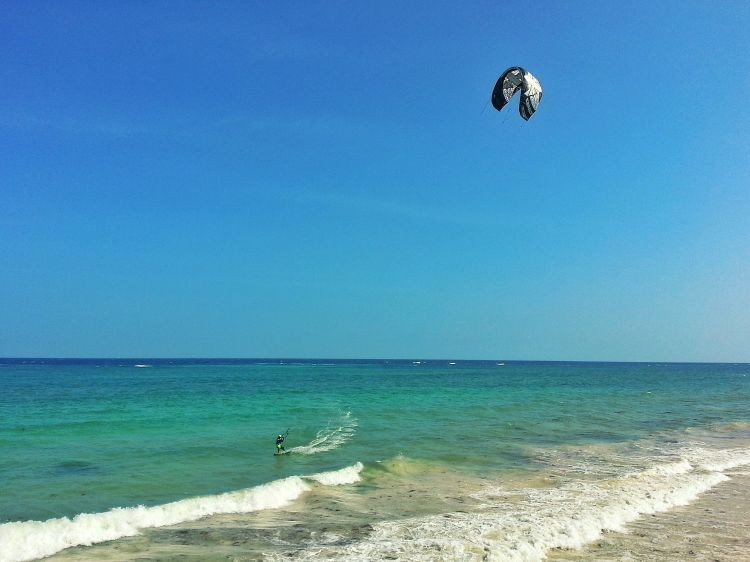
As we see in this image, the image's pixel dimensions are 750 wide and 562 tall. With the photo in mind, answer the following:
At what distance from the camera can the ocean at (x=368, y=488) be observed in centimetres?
1002

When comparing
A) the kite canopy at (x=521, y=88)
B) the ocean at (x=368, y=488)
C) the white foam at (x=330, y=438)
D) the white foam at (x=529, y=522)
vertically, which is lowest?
the white foam at (x=330, y=438)

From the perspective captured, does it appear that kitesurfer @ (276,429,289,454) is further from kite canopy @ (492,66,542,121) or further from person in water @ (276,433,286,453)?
kite canopy @ (492,66,542,121)

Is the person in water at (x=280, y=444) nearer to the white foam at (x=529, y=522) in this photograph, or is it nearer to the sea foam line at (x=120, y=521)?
the sea foam line at (x=120, y=521)

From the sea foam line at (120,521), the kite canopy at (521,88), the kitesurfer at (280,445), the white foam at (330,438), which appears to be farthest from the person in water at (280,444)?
the kite canopy at (521,88)

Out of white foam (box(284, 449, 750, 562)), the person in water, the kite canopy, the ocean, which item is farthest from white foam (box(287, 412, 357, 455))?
the kite canopy

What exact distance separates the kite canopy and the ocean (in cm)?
818

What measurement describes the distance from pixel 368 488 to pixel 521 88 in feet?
34.8

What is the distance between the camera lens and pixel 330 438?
890 inches

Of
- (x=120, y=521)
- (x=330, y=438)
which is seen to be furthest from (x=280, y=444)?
(x=120, y=521)

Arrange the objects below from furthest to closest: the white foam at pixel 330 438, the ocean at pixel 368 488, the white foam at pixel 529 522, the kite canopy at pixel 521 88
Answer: the white foam at pixel 330 438
the kite canopy at pixel 521 88
the ocean at pixel 368 488
the white foam at pixel 529 522

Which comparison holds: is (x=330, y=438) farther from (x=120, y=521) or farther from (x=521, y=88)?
(x=521, y=88)

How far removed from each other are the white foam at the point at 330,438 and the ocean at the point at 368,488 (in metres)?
0.09

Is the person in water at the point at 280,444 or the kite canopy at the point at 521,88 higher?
the kite canopy at the point at 521,88

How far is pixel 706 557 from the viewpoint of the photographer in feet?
30.8
